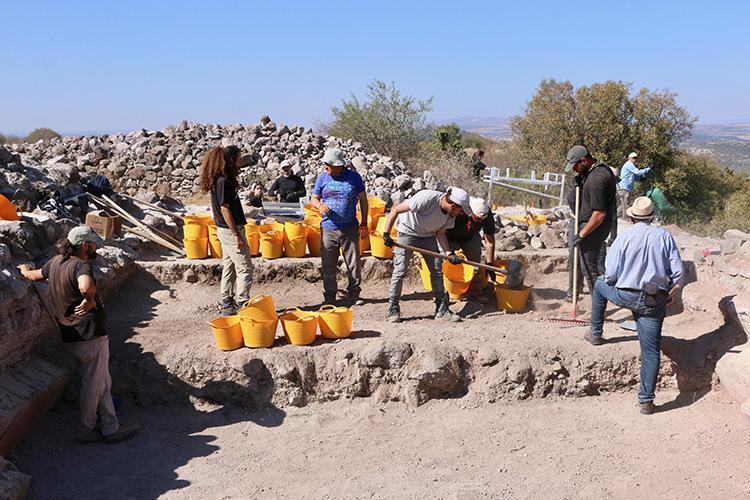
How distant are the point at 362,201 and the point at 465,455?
2675 mm

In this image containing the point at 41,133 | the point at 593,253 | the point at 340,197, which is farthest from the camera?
the point at 41,133

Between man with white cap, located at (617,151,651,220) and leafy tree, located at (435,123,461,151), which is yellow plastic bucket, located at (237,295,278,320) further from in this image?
leafy tree, located at (435,123,461,151)

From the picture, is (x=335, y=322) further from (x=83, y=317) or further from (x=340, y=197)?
(x=83, y=317)

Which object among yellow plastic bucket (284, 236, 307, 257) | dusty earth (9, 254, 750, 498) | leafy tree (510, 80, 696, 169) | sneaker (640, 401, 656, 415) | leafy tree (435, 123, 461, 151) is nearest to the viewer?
dusty earth (9, 254, 750, 498)

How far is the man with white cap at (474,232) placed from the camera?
A: 19.7 ft

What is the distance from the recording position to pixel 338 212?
6277 mm

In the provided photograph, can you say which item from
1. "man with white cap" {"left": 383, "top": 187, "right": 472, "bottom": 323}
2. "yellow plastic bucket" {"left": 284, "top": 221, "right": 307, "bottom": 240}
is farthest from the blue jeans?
"yellow plastic bucket" {"left": 284, "top": 221, "right": 307, "bottom": 240}

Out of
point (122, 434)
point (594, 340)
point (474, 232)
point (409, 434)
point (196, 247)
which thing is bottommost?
point (409, 434)

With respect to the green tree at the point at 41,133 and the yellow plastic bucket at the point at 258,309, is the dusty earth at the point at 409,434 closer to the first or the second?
the yellow plastic bucket at the point at 258,309

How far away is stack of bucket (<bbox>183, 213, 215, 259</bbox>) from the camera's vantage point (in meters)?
7.52

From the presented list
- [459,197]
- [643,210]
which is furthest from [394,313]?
[643,210]

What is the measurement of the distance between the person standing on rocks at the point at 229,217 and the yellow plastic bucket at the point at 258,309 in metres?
0.51

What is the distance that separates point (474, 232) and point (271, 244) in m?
2.41

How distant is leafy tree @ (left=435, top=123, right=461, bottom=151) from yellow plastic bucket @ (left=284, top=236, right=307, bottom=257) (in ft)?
56.3
